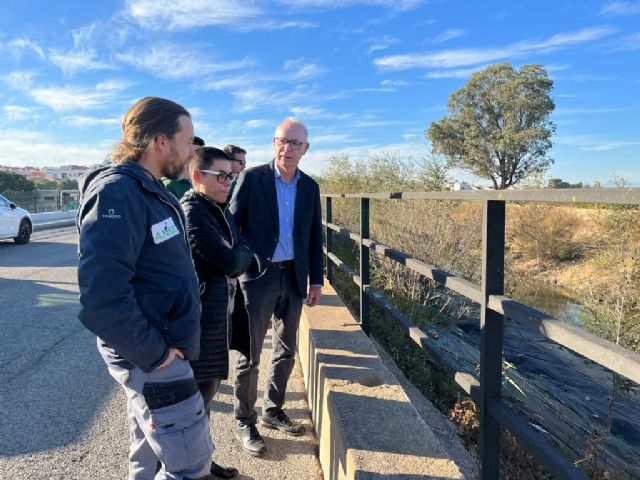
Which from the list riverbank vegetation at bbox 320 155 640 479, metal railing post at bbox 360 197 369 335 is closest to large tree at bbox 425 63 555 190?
riverbank vegetation at bbox 320 155 640 479

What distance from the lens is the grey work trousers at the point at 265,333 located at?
298 cm

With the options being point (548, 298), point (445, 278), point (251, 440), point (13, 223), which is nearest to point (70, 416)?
point (251, 440)

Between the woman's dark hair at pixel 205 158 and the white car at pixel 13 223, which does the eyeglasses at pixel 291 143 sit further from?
the white car at pixel 13 223

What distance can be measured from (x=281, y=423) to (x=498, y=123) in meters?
41.8

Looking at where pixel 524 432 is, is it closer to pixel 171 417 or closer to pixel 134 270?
pixel 171 417

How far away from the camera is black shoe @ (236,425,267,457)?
113 inches

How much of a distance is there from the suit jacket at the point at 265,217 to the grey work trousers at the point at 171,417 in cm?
130

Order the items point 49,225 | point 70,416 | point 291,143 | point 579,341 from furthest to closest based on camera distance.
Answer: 1. point 49,225
2. point 70,416
3. point 291,143
4. point 579,341

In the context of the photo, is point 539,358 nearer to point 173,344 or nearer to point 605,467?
point 605,467

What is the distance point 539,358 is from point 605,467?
461 centimetres

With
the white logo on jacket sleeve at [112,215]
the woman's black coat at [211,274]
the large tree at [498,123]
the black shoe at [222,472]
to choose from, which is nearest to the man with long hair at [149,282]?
the white logo on jacket sleeve at [112,215]

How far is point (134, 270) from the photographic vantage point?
5.26 feet

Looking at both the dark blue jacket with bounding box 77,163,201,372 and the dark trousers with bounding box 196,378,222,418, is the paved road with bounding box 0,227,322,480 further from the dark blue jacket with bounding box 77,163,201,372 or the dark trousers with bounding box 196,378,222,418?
the dark blue jacket with bounding box 77,163,201,372

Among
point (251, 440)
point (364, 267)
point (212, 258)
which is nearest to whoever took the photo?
point (212, 258)
